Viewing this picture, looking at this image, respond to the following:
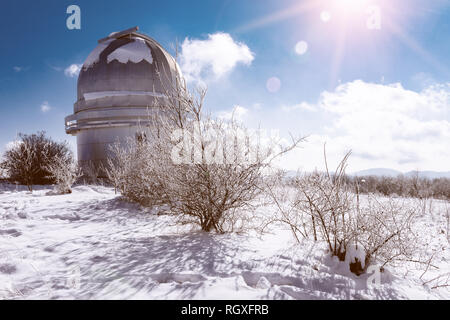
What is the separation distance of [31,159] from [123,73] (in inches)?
271

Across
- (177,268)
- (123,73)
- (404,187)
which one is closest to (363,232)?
(177,268)

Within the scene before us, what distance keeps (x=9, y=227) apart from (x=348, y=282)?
5549 millimetres

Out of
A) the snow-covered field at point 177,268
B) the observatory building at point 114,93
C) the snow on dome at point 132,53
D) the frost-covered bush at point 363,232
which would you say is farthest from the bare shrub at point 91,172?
the frost-covered bush at point 363,232

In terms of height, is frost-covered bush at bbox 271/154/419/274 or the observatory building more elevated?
the observatory building

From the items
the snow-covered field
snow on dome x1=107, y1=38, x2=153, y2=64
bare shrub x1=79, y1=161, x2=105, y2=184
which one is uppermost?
snow on dome x1=107, y1=38, x2=153, y2=64

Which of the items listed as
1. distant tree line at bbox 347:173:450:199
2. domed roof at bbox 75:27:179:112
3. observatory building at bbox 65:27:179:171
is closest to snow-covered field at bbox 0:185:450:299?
observatory building at bbox 65:27:179:171

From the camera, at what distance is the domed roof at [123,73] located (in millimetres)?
15719

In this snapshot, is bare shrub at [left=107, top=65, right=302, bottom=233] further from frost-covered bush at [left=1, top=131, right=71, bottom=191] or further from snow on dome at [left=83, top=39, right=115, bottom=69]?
snow on dome at [left=83, top=39, right=115, bottom=69]

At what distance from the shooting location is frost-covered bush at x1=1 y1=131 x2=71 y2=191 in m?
13.7

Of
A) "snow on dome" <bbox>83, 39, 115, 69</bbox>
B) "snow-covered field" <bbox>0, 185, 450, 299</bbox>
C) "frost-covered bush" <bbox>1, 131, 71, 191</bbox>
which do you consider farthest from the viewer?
"snow on dome" <bbox>83, 39, 115, 69</bbox>

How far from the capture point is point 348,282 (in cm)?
283

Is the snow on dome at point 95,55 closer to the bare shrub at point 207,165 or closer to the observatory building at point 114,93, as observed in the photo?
the observatory building at point 114,93
